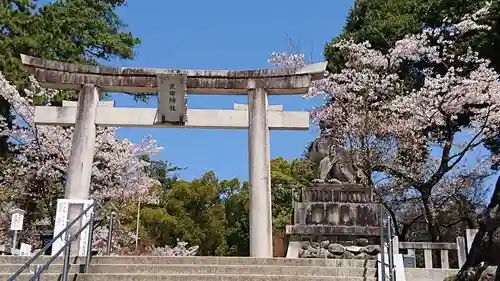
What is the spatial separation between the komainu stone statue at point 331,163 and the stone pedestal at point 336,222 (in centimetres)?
26

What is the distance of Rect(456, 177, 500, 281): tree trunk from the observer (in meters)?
4.55

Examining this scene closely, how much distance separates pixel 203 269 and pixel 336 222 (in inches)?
135

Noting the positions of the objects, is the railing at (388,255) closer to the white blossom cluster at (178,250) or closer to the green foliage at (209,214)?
the green foliage at (209,214)

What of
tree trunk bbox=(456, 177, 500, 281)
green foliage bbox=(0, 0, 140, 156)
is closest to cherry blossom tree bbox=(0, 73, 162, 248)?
green foliage bbox=(0, 0, 140, 156)

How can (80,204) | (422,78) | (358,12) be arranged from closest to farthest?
(80,204), (422,78), (358,12)

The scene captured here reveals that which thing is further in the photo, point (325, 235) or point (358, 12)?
point (358, 12)

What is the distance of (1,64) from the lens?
595 inches

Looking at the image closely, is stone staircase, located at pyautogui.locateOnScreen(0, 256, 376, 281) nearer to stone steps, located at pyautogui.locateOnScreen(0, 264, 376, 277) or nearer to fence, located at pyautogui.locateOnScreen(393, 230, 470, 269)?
stone steps, located at pyautogui.locateOnScreen(0, 264, 376, 277)

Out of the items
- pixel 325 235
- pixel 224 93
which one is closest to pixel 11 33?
pixel 224 93

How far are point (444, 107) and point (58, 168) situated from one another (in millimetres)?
11848

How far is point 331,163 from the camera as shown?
31.5ft

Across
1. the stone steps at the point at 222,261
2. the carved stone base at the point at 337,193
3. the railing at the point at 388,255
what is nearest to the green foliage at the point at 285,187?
the carved stone base at the point at 337,193

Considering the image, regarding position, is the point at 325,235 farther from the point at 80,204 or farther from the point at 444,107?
the point at 444,107

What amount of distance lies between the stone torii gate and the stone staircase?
9.28 feet
